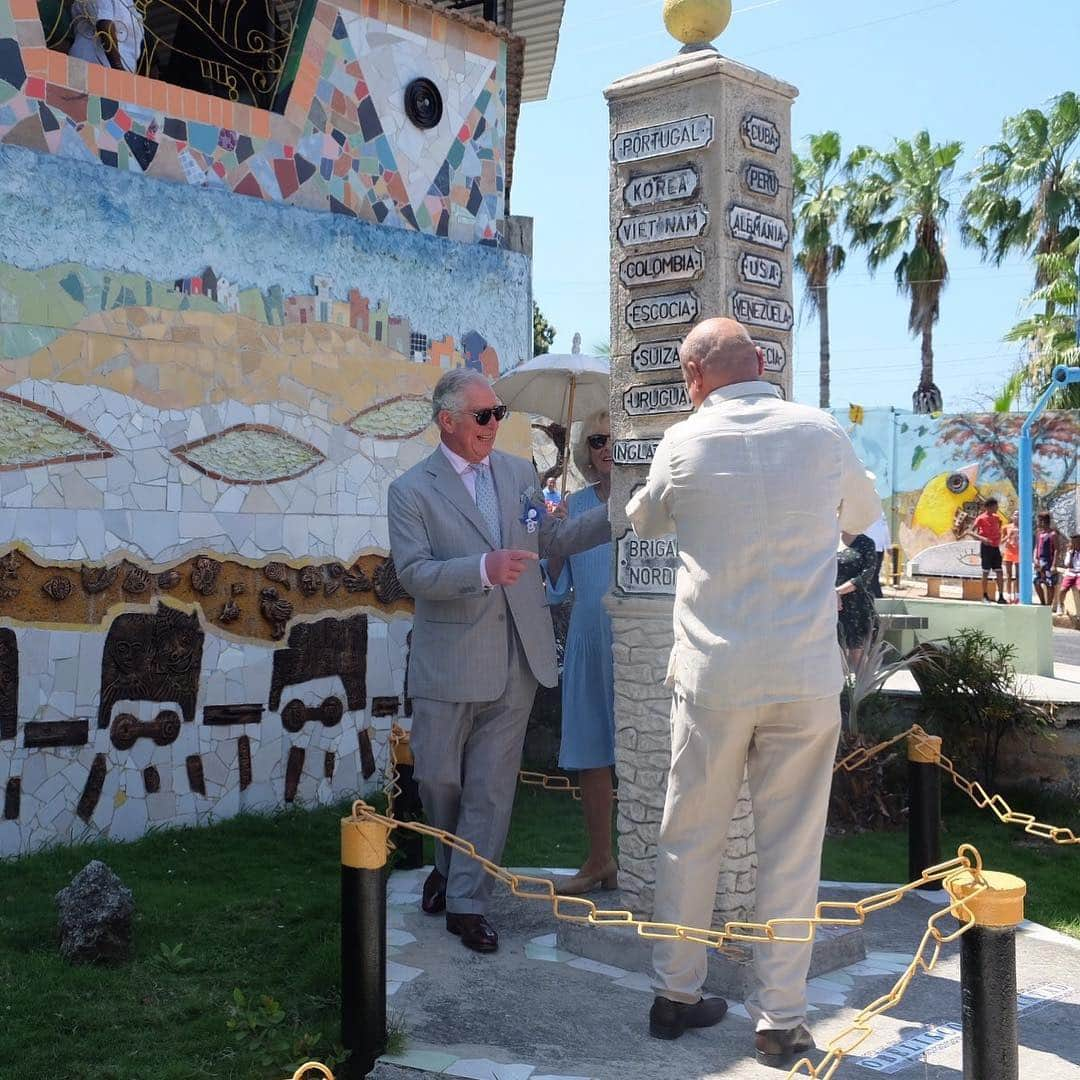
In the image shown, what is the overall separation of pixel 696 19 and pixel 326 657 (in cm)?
431

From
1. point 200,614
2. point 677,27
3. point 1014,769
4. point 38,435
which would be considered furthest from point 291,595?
point 1014,769

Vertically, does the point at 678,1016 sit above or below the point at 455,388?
below

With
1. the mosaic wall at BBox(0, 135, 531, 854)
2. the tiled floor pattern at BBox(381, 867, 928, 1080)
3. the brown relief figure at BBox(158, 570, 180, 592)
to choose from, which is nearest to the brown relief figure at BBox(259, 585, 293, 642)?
the mosaic wall at BBox(0, 135, 531, 854)

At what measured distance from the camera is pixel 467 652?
17.0 feet

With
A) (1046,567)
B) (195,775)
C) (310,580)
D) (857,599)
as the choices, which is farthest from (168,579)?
(1046,567)

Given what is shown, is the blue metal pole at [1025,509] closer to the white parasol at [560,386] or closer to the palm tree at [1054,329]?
the white parasol at [560,386]

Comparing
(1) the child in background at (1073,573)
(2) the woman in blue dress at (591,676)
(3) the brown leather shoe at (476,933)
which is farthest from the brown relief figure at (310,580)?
(1) the child in background at (1073,573)

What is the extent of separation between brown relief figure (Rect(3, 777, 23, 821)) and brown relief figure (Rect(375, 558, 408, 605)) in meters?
2.44

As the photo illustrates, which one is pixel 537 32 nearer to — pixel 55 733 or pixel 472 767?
pixel 55 733

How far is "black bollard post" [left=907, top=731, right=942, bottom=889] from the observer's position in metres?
6.12

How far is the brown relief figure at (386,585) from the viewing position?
8.16 meters

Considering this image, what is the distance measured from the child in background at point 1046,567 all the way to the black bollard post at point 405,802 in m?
17.2

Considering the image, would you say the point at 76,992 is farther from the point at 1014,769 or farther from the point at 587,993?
the point at 1014,769

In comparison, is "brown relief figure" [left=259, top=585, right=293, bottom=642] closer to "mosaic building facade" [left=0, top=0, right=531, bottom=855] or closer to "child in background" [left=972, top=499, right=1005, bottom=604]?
"mosaic building facade" [left=0, top=0, right=531, bottom=855]
